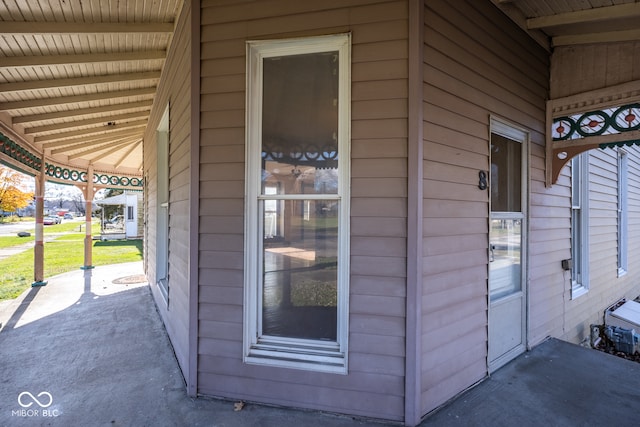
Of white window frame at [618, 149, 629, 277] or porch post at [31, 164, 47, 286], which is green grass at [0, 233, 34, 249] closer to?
porch post at [31, 164, 47, 286]

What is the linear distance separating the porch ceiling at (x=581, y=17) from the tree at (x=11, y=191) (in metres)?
21.0

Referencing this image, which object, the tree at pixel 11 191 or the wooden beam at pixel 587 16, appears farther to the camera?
the tree at pixel 11 191

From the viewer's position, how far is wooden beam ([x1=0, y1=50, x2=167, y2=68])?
117 inches

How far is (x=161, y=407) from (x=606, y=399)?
316cm

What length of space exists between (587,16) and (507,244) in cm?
198

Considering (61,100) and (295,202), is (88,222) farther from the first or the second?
(295,202)

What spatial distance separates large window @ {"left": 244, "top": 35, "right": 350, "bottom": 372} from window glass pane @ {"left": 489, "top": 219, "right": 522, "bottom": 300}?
149 centimetres

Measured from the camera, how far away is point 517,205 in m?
2.94

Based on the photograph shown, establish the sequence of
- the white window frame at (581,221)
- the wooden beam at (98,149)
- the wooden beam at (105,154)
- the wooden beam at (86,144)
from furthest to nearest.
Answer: the wooden beam at (105,154), the wooden beam at (98,149), the wooden beam at (86,144), the white window frame at (581,221)

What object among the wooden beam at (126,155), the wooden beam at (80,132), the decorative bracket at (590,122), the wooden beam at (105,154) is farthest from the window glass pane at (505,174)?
the wooden beam at (105,154)

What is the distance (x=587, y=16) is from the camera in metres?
2.58

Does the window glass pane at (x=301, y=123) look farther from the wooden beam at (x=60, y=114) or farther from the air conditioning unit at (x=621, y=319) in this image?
the air conditioning unit at (x=621, y=319)

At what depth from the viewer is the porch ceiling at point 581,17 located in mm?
2486

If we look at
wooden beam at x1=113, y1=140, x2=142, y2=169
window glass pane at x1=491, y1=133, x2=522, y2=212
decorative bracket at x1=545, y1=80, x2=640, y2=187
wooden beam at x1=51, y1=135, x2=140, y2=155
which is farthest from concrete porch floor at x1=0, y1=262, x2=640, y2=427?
wooden beam at x1=113, y1=140, x2=142, y2=169
